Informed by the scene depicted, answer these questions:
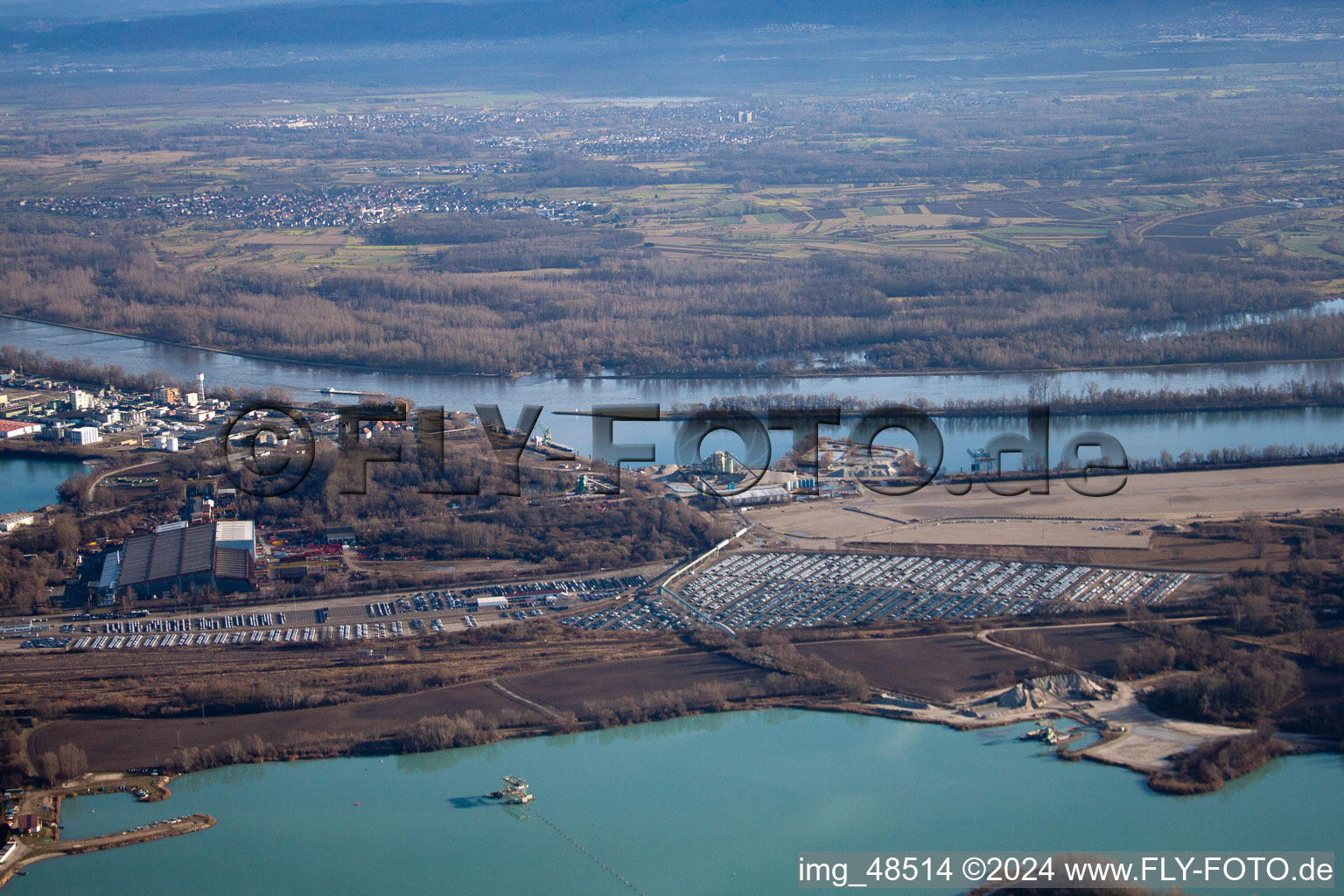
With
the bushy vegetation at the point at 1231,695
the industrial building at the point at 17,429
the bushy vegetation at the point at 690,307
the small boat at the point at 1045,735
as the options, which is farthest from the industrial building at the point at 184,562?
the bushy vegetation at the point at 690,307

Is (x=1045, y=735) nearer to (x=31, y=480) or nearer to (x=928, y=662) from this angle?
(x=928, y=662)

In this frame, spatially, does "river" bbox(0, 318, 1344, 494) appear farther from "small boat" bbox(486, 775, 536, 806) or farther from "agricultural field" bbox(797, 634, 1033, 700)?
"small boat" bbox(486, 775, 536, 806)

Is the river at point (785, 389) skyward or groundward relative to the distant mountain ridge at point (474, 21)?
groundward

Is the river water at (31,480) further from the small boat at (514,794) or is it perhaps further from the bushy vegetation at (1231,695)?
the bushy vegetation at (1231,695)

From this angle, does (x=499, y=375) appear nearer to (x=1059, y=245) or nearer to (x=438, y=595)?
(x=438, y=595)

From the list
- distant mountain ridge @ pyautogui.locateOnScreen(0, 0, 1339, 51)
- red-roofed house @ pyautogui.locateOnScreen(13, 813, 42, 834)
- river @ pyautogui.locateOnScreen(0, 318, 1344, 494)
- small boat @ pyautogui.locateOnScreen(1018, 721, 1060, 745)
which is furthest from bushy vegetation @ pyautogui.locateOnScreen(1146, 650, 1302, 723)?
distant mountain ridge @ pyautogui.locateOnScreen(0, 0, 1339, 51)

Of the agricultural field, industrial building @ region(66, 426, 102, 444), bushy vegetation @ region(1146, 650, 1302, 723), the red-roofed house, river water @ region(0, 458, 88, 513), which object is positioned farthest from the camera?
industrial building @ region(66, 426, 102, 444)

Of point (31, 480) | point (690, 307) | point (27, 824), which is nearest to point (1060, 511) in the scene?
point (27, 824)

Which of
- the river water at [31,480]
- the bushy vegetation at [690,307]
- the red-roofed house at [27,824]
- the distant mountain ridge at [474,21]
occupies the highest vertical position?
the distant mountain ridge at [474,21]
